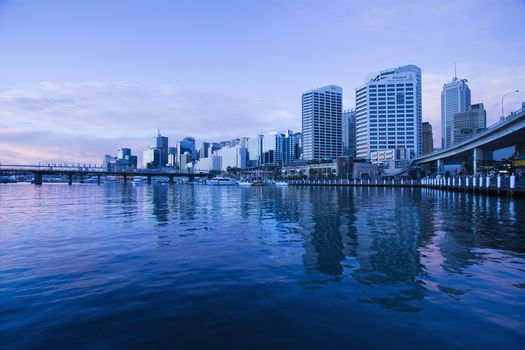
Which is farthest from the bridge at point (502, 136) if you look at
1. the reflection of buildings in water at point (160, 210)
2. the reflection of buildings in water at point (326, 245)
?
the reflection of buildings in water at point (160, 210)

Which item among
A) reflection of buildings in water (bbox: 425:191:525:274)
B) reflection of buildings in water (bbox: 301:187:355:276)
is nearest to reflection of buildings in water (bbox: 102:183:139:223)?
reflection of buildings in water (bbox: 301:187:355:276)

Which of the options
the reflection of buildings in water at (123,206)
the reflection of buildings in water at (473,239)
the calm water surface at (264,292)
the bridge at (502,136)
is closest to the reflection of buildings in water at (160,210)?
the reflection of buildings in water at (123,206)

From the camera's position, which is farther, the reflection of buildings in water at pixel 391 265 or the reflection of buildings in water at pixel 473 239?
the reflection of buildings in water at pixel 473 239

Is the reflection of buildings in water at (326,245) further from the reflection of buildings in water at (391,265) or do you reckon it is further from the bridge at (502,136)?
the bridge at (502,136)

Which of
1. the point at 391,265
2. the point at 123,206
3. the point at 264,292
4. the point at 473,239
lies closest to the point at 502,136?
the point at 473,239

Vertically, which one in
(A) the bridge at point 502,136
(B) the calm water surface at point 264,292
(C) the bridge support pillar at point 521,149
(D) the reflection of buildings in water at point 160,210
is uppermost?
(A) the bridge at point 502,136

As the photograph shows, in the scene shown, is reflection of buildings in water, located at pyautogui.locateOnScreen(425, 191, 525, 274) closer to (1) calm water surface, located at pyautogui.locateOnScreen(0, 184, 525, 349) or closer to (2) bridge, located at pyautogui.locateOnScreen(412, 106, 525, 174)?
(1) calm water surface, located at pyautogui.locateOnScreen(0, 184, 525, 349)

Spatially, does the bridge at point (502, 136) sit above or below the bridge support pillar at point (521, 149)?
above

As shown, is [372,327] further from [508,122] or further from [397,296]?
[508,122]

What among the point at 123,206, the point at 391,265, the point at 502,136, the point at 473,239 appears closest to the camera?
the point at 391,265

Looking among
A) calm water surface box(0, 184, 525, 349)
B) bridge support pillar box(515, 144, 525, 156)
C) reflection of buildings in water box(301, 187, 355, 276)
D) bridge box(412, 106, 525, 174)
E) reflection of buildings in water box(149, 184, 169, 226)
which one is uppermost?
bridge box(412, 106, 525, 174)

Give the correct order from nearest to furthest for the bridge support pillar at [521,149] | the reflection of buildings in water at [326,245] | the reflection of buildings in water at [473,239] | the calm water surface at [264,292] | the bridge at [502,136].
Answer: the calm water surface at [264,292] < the reflection of buildings in water at [326,245] < the reflection of buildings in water at [473,239] < the bridge at [502,136] < the bridge support pillar at [521,149]

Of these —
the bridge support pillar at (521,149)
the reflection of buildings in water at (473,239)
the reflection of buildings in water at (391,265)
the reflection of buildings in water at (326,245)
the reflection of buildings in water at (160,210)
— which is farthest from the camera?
the bridge support pillar at (521,149)

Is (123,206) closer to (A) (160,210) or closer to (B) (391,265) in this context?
(A) (160,210)
